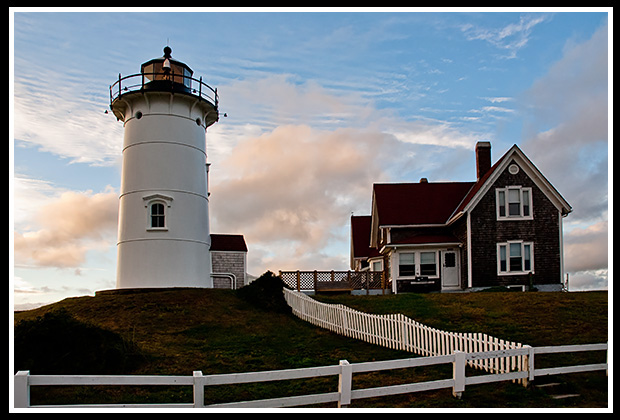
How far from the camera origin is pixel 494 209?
30.2 metres

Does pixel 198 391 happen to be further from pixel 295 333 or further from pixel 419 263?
pixel 419 263

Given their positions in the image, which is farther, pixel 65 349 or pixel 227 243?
pixel 227 243

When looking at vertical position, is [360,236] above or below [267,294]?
above

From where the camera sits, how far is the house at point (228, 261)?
30.9 meters

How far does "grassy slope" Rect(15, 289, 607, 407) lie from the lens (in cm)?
1202

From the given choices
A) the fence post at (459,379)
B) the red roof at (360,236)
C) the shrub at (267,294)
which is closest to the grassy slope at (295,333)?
the fence post at (459,379)

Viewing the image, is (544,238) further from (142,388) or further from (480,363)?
(142,388)

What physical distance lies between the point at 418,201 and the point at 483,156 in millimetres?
4484

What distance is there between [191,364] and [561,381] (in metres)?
8.90

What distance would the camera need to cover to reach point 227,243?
31.3 m

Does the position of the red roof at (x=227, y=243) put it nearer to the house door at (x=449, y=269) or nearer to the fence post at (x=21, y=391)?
the house door at (x=449, y=269)

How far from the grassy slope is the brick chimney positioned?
32.9 ft

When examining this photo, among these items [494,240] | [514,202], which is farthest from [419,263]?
[514,202]

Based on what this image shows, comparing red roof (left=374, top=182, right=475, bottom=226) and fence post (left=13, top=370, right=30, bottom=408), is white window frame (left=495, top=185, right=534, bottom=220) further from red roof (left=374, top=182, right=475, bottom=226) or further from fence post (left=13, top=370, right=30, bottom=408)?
fence post (left=13, top=370, right=30, bottom=408)
